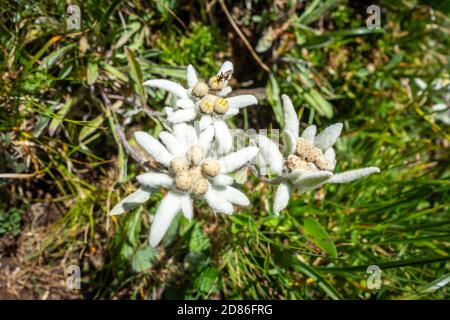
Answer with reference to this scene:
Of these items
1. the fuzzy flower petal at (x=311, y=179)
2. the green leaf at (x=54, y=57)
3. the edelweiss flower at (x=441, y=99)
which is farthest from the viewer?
the edelweiss flower at (x=441, y=99)

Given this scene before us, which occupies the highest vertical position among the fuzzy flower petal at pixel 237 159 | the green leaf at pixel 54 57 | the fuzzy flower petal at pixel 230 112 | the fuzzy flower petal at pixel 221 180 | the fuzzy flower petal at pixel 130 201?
the green leaf at pixel 54 57

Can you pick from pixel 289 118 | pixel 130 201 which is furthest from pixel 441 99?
pixel 130 201

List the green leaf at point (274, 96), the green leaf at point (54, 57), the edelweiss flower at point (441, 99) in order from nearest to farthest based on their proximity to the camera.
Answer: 1. the green leaf at point (54, 57)
2. the green leaf at point (274, 96)
3. the edelweiss flower at point (441, 99)

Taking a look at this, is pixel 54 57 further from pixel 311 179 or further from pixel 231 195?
pixel 311 179

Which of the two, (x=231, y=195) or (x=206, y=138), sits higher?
(x=206, y=138)

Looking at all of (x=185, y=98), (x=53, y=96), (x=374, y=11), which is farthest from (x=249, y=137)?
(x=374, y=11)

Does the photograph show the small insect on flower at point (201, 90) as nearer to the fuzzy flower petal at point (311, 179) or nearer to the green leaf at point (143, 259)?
the fuzzy flower petal at point (311, 179)

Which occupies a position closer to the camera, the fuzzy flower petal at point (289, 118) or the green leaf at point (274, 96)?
the fuzzy flower petal at point (289, 118)

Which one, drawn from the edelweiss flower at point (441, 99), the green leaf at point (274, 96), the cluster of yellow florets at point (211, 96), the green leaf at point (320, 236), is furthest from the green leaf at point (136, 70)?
the edelweiss flower at point (441, 99)
